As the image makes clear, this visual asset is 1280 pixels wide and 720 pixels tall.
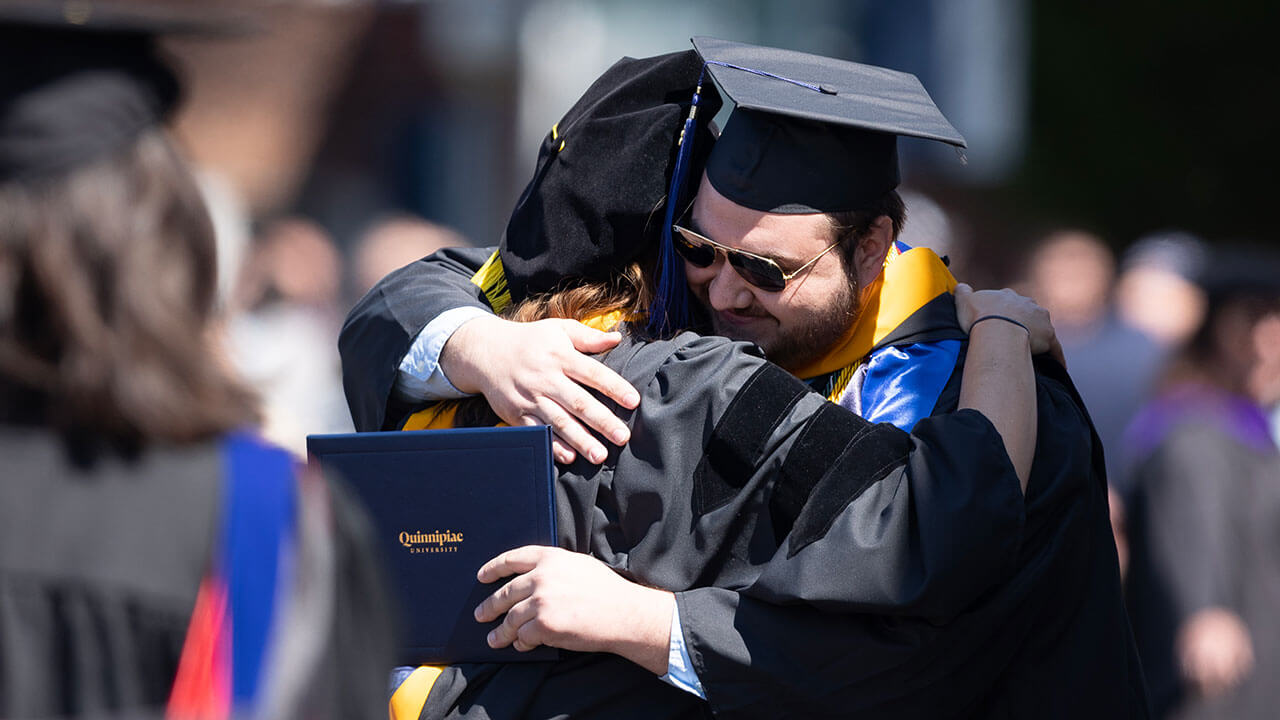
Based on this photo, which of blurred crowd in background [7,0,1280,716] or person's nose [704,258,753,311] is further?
blurred crowd in background [7,0,1280,716]

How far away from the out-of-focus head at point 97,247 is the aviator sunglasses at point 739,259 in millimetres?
1168

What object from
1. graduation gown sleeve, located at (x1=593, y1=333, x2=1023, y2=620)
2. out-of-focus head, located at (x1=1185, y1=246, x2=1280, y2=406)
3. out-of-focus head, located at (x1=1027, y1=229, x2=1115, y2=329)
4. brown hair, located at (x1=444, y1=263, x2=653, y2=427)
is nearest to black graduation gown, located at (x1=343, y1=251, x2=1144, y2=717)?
graduation gown sleeve, located at (x1=593, y1=333, x2=1023, y2=620)

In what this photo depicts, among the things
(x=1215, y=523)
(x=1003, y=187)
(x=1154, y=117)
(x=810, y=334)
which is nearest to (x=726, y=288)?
(x=810, y=334)

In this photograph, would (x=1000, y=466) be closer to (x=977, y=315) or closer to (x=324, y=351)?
(x=977, y=315)

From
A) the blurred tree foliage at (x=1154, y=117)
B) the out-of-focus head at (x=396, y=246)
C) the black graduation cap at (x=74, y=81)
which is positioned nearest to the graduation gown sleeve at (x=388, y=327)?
the black graduation cap at (x=74, y=81)

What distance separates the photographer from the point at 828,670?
214cm

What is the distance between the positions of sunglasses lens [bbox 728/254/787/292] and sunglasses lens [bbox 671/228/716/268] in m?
0.05

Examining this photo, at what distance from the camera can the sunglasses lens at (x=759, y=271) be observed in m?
2.47

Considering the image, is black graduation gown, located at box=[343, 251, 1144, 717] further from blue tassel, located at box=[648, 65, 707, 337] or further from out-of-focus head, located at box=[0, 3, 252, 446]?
out-of-focus head, located at box=[0, 3, 252, 446]

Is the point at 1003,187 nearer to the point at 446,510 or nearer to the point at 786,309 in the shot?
the point at 786,309

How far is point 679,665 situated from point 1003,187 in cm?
897

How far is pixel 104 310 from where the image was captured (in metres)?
1.40

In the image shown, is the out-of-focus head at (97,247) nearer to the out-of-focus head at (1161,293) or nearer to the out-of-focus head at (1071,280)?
the out-of-focus head at (1071,280)

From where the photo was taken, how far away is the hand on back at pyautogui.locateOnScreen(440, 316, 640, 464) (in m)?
2.24
